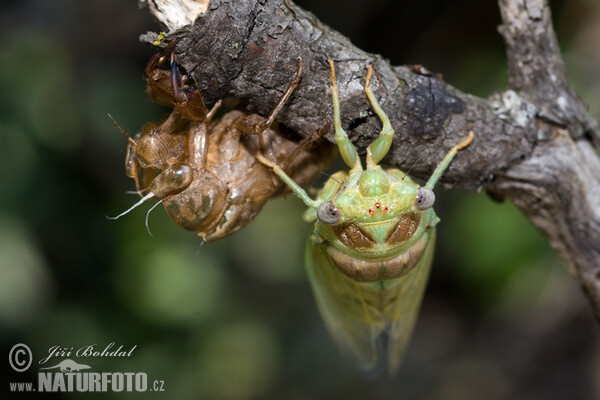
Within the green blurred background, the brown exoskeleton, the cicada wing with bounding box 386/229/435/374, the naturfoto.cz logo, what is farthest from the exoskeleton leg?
the naturfoto.cz logo

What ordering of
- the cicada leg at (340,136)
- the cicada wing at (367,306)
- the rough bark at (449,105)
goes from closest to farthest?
the rough bark at (449,105)
the cicada leg at (340,136)
the cicada wing at (367,306)

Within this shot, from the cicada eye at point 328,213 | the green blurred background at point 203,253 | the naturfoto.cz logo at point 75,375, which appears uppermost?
the cicada eye at point 328,213

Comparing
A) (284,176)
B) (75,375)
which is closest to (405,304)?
(284,176)

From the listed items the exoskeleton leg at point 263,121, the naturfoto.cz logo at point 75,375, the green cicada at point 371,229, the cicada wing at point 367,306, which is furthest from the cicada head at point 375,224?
the naturfoto.cz logo at point 75,375

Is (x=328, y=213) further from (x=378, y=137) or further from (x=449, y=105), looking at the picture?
(x=449, y=105)

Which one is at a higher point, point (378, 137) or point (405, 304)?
point (378, 137)

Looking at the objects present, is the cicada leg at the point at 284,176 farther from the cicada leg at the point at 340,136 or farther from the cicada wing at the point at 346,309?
the cicada wing at the point at 346,309

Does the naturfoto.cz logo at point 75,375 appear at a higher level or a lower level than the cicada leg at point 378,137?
lower

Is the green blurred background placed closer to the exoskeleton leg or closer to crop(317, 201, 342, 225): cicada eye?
the exoskeleton leg
